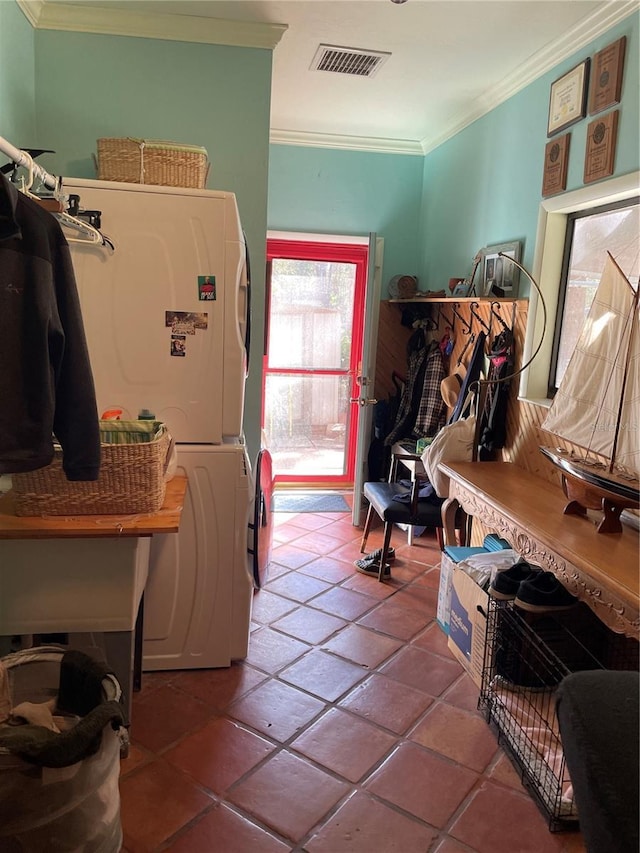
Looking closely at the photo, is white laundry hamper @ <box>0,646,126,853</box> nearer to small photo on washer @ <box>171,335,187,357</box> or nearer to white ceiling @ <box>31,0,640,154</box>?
small photo on washer @ <box>171,335,187,357</box>

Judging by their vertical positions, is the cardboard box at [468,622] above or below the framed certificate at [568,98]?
below

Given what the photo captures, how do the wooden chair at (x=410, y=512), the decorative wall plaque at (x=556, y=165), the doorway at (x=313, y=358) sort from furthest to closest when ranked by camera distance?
1. the doorway at (x=313, y=358)
2. the wooden chair at (x=410, y=512)
3. the decorative wall plaque at (x=556, y=165)

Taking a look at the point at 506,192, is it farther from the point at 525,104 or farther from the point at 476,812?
the point at 476,812

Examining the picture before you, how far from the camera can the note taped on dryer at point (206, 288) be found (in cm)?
223

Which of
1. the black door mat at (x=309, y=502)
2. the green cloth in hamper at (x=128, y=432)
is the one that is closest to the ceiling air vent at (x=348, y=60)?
the green cloth in hamper at (x=128, y=432)

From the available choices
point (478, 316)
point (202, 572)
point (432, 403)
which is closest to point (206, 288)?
point (202, 572)

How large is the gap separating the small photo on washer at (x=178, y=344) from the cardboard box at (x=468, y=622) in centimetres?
146

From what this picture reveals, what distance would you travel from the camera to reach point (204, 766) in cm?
195

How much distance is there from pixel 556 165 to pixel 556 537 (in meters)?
1.66

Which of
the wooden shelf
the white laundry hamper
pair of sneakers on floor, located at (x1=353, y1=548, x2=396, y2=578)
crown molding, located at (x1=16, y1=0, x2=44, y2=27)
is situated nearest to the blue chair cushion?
pair of sneakers on floor, located at (x1=353, y1=548, x2=396, y2=578)

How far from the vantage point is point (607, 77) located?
231 cm

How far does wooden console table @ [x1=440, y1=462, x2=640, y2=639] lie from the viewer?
165cm

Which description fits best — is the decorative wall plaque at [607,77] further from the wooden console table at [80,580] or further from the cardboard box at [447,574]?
the wooden console table at [80,580]

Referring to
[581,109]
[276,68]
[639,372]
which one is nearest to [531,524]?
[639,372]
